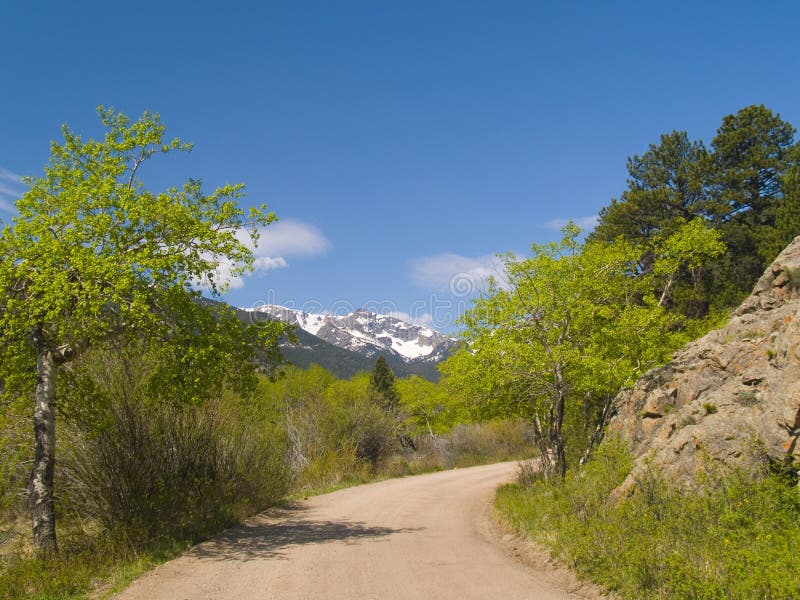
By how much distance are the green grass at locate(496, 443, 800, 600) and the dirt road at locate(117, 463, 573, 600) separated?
3.02 ft

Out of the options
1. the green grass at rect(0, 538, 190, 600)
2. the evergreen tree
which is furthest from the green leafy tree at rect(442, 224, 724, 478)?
the evergreen tree

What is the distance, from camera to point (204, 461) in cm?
1350

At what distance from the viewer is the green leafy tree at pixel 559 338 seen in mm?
14219

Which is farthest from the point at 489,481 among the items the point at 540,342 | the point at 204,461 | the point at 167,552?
the point at 167,552

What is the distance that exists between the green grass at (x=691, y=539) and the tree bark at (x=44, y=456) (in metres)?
8.50

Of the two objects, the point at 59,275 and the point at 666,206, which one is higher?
the point at 666,206

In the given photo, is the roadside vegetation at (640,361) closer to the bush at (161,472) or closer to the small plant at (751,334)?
the small plant at (751,334)

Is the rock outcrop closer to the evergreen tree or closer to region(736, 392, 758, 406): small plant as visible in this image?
region(736, 392, 758, 406): small plant

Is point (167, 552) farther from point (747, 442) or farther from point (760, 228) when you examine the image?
point (760, 228)

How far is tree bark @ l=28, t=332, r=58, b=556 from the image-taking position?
9.48 metres

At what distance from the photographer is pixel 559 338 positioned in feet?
49.5

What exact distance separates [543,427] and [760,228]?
54.6 ft

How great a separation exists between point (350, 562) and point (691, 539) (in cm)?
527

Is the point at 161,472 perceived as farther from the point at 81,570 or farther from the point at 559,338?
the point at 559,338
